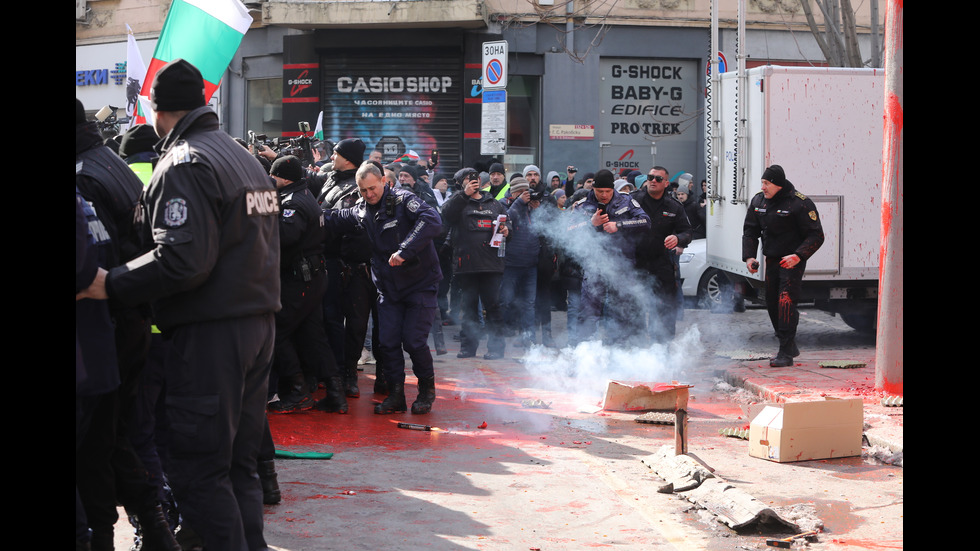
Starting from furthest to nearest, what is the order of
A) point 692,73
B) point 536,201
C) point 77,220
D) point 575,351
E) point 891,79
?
point 692,73
point 536,201
point 575,351
point 891,79
point 77,220

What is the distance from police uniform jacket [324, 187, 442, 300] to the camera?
8430 mm

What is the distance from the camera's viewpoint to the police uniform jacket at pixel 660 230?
36.2 ft

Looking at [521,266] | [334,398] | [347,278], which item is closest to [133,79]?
[347,278]

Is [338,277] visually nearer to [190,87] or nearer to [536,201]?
[536,201]

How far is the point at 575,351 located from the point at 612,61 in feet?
39.7

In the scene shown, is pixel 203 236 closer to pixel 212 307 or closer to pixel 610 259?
pixel 212 307

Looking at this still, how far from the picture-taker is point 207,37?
24.3ft

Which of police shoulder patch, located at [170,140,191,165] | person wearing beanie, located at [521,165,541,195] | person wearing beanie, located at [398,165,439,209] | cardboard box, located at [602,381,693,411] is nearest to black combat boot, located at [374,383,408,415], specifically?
cardboard box, located at [602,381,693,411]

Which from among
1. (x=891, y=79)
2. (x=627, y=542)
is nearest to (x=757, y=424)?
(x=627, y=542)

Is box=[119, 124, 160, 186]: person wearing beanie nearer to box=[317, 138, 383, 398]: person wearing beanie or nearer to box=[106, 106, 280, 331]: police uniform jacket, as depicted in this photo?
box=[106, 106, 280, 331]: police uniform jacket

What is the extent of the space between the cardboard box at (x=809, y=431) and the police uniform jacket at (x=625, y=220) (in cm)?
386

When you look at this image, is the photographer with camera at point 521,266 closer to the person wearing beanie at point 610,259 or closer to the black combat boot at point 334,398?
the person wearing beanie at point 610,259

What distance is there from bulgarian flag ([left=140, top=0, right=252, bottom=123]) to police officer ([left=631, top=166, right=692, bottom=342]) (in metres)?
5.09

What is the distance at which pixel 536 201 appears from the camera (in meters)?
12.7
